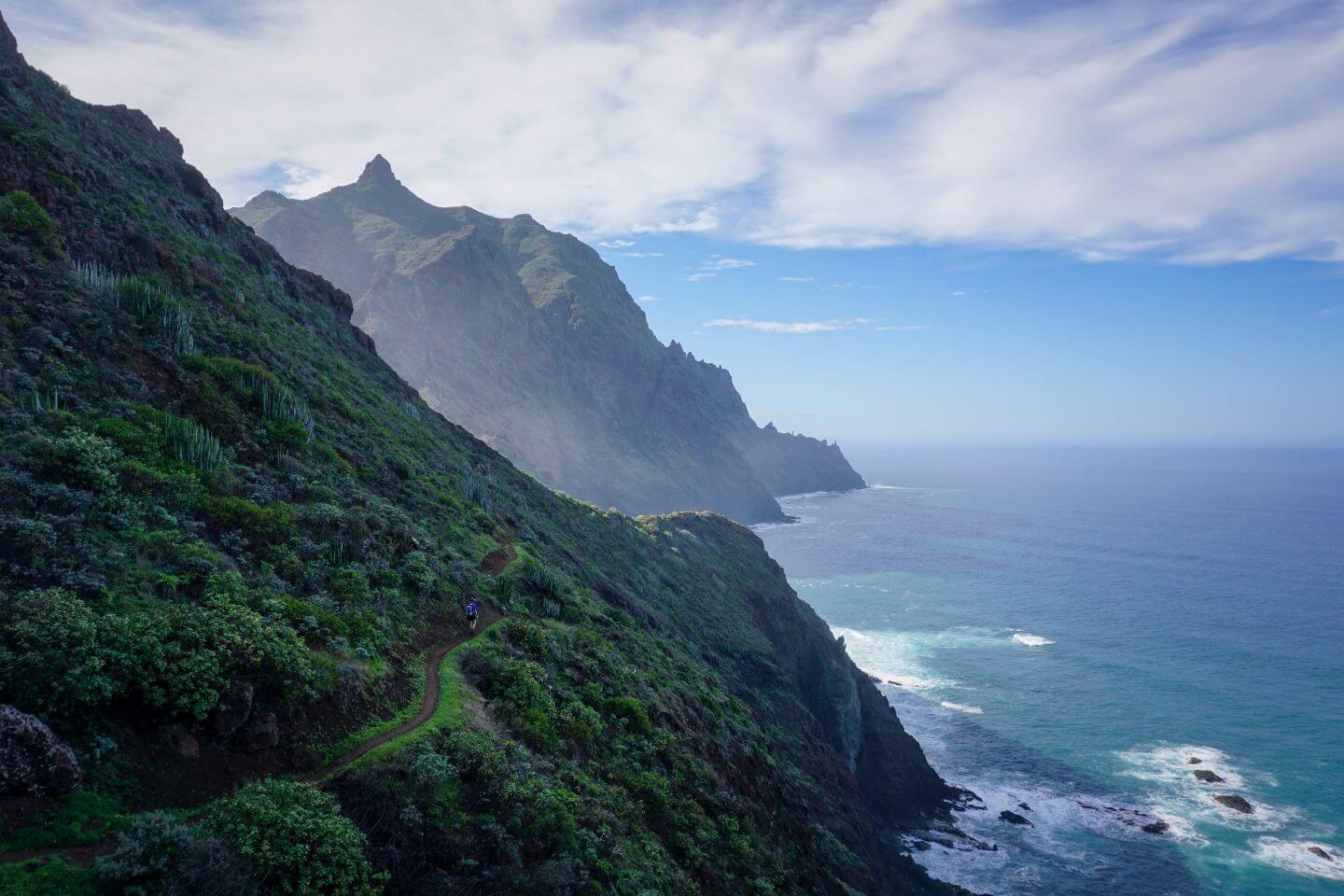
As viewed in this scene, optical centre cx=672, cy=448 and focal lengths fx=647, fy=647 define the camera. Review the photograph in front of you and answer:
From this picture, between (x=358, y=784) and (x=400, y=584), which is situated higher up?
(x=400, y=584)

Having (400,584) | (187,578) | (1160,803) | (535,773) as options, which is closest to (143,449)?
(187,578)

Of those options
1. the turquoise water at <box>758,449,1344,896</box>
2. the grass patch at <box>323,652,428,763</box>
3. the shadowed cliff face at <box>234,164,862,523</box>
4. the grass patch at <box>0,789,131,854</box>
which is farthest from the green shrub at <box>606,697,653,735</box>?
the shadowed cliff face at <box>234,164,862,523</box>

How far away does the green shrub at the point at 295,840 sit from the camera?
9078mm

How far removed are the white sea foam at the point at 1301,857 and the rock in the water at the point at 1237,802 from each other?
3.06 m

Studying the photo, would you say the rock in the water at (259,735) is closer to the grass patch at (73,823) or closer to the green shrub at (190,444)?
the grass patch at (73,823)

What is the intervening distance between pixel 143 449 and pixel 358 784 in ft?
34.9

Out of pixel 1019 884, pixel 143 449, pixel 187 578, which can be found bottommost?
pixel 1019 884

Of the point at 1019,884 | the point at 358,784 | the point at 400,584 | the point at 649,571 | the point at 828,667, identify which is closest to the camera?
the point at 358,784

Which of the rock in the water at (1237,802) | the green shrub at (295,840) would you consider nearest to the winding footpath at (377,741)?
the green shrub at (295,840)

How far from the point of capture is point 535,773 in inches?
563

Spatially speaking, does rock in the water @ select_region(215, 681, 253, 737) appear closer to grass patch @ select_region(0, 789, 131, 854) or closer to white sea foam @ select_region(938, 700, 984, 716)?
grass patch @ select_region(0, 789, 131, 854)

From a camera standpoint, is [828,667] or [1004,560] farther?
Answer: [1004,560]

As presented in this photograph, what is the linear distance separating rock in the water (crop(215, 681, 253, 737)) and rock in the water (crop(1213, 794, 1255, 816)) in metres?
66.7

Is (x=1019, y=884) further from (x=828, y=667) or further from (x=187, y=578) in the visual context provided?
(x=187, y=578)
